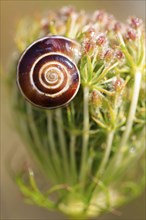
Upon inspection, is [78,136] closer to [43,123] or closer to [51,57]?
[43,123]

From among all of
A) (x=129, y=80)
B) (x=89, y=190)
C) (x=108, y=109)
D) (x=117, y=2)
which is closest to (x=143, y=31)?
(x=129, y=80)

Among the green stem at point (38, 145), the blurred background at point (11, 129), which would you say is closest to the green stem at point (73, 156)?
the green stem at point (38, 145)

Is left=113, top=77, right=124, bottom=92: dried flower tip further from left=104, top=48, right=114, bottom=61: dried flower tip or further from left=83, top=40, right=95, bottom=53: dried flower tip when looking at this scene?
left=83, top=40, right=95, bottom=53: dried flower tip

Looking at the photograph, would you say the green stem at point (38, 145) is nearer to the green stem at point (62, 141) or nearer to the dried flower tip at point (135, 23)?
the green stem at point (62, 141)

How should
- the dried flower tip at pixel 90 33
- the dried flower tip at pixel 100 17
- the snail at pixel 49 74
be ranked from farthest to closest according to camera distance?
the dried flower tip at pixel 100 17, the dried flower tip at pixel 90 33, the snail at pixel 49 74

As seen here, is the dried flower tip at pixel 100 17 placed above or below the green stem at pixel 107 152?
above

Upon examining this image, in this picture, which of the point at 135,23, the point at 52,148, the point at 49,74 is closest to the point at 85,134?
the point at 52,148
